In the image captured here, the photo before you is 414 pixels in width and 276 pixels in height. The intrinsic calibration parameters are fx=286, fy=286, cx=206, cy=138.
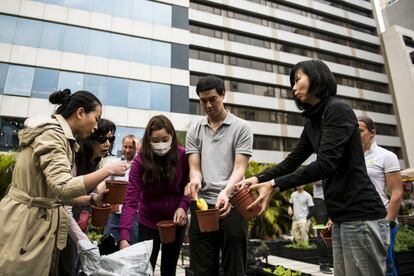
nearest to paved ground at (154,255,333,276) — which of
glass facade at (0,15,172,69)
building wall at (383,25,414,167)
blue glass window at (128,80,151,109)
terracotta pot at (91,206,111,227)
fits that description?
terracotta pot at (91,206,111,227)

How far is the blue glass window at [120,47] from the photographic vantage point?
16.2 m

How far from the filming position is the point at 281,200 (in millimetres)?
10055

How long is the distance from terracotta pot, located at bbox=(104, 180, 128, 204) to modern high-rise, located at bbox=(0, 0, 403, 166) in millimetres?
13718

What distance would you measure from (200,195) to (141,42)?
16.5m

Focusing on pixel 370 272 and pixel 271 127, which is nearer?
pixel 370 272

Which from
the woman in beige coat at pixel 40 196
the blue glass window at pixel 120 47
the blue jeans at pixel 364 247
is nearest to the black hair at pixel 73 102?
the woman in beige coat at pixel 40 196

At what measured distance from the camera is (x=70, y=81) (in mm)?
14805

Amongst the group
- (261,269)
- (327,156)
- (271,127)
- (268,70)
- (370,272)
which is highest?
(268,70)

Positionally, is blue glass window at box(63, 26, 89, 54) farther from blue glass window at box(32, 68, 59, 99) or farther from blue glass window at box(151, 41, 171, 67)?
blue glass window at box(151, 41, 171, 67)

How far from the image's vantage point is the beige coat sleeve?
4.61 feet

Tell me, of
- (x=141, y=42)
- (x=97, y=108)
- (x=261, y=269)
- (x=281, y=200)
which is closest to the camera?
(x=97, y=108)

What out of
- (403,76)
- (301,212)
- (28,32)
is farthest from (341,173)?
(403,76)

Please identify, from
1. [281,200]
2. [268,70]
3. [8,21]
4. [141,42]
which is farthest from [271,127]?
[8,21]

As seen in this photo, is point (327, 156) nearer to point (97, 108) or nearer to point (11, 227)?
point (97, 108)
